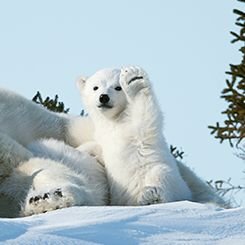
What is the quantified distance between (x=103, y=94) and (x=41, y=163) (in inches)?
45.3

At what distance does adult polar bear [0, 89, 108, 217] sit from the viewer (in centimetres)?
459

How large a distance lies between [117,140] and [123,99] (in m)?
0.53

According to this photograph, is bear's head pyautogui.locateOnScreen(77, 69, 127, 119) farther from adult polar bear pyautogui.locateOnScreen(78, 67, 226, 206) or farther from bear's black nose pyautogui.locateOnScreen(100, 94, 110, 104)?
adult polar bear pyautogui.locateOnScreen(78, 67, 226, 206)

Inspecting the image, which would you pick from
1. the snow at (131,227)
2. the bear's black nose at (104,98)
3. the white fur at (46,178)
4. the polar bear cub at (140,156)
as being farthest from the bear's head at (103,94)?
the snow at (131,227)

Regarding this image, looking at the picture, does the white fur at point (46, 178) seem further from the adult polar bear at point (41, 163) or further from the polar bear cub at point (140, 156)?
the polar bear cub at point (140, 156)

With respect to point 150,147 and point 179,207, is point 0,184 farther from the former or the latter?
point 179,207

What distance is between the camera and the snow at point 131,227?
2699mm

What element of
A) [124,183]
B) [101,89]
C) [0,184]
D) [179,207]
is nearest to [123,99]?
[101,89]

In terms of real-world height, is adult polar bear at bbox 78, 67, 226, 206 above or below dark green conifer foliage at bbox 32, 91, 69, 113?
below

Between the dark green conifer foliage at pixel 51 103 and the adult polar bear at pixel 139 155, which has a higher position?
the dark green conifer foliage at pixel 51 103

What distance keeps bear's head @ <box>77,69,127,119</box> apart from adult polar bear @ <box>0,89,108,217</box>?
0.64 feet

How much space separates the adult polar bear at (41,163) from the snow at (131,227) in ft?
3.89

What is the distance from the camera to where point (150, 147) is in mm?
5484

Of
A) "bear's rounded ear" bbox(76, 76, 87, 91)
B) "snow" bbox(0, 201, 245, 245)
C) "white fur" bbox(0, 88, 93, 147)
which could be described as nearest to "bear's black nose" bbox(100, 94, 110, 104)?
"white fur" bbox(0, 88, 93, 147)
